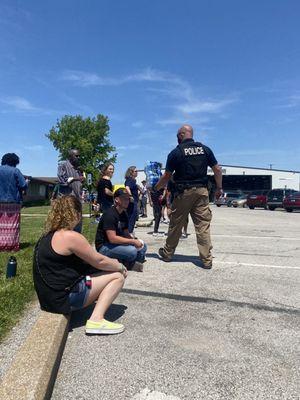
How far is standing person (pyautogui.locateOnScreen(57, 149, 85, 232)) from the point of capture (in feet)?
23.3

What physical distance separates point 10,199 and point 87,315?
12.8ft

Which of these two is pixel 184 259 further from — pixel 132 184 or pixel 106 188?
pixel 132 184

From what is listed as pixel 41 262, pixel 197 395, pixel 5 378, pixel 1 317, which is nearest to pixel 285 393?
pixel 197 395

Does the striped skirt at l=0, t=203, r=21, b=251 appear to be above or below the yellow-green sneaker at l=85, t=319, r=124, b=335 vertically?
above

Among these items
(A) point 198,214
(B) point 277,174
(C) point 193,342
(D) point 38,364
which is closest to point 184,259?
(A) point 198,214

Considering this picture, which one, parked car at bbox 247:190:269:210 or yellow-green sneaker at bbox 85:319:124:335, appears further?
parked car at bbox 247:190:269:210

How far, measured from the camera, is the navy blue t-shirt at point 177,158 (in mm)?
6250

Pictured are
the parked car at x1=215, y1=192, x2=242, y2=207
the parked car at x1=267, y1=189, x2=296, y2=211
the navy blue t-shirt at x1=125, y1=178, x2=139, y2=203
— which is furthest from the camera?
the parked car at x1=215, y1=192, x2=242, y2=207

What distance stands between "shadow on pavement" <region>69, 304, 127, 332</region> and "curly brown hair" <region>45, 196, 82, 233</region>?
941mm

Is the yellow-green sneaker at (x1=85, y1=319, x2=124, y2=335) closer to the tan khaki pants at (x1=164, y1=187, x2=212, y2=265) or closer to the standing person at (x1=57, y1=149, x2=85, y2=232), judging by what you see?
the tan khaki pants at (x1=164, y1=187, x2=212, y2=265)

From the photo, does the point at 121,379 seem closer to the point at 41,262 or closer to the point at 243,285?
the point at 41,262

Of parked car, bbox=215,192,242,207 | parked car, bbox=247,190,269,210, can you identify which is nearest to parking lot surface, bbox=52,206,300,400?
parked car, bbox=247,190,269,210

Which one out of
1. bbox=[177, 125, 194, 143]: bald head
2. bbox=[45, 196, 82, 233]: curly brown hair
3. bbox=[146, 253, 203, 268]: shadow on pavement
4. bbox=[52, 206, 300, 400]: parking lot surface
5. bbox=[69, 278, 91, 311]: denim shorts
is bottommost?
bbox=[52, 206, 300, 400]: parking lot surface

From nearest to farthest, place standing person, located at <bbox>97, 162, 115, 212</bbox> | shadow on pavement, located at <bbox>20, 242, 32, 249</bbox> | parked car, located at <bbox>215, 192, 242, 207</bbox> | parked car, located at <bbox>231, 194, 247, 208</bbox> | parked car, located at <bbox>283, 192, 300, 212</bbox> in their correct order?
standing person, located at <bbox>97, 162, 115, 212</bbox>, shadow on pavement, located at <bbox>20, 242, 32, 249</bbox>, parked car, located at <bbox>283, 192, 300, 212</bbox>, parked car, located at <bbox>231, 194, 247, 208</bbox>, parked car, located at <bbox>215, 192, 242, 207</bbox>
